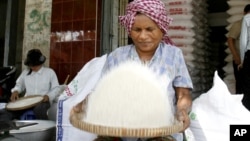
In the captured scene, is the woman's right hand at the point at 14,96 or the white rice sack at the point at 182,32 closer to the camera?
the white rice sack at the point at 182,32

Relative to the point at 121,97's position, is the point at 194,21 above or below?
above

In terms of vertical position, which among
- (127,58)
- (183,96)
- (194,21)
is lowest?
(183,96)

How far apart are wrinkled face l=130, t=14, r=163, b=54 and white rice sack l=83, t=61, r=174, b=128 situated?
27cm

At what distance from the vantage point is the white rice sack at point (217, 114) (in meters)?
1.63

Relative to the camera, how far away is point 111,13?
377cm

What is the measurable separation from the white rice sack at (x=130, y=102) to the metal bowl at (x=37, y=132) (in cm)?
100

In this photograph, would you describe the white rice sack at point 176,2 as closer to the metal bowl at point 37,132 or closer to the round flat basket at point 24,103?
the round flat basket at point 24,103

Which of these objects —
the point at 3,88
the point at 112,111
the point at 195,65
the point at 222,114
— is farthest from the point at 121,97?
the point at 3,88

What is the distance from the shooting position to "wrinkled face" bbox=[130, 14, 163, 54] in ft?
4.67

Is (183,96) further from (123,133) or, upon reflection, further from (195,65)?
(195,65)

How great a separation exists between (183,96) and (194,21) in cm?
230

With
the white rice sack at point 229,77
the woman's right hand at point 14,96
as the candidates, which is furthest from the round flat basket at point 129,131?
the woman's right hand at point 14,96

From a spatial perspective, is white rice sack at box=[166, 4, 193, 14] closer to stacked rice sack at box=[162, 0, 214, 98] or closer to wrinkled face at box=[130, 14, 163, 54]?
stacked rice sack at box=[162, 0, 214, 98]

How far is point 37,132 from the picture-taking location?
2.11 m
